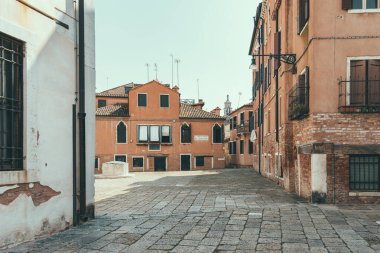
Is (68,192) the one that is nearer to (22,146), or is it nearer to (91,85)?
(22,146)

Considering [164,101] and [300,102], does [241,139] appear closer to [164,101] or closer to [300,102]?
[164,101]

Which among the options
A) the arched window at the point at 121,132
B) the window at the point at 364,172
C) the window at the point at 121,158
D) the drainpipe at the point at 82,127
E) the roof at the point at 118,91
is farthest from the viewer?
the roof at the point at 118,91

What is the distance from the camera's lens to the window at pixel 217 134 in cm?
3888

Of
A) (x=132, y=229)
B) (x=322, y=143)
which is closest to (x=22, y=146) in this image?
(x=132, y=229)

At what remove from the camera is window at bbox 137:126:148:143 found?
121ft

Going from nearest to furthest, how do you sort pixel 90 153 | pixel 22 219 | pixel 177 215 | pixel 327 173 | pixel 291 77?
pixel 22 219, pixel 90 153, pixel 177 215, pixel 327 173, pixel 291 77

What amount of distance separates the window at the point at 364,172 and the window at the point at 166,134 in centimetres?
2729

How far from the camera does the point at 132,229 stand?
7633 millimetres

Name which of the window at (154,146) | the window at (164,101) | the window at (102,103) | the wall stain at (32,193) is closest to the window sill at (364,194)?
the wall stain at (32,193)

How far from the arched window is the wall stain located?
29353mm

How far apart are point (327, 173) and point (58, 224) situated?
24.8 ft

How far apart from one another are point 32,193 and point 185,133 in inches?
1242

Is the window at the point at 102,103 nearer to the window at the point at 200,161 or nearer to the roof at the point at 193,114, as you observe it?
the roof at the point at 193,114

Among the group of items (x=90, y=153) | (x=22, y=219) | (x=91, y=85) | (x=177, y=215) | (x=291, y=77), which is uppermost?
(x=291, y=77)
